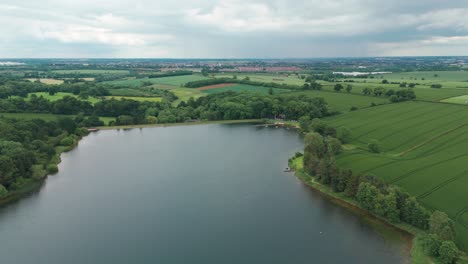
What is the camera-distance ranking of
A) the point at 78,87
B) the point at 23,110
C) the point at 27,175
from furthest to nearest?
the point at 78,87 < the point at 23,110 < the point at 27,175

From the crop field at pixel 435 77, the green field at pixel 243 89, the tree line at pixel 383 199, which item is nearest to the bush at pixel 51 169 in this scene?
the tree line at pixel 383 199

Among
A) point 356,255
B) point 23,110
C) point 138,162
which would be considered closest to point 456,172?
point 356,255

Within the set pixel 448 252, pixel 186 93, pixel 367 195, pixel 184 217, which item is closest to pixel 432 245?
pixel 448 252

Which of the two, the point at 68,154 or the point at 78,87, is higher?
the point at 78,87

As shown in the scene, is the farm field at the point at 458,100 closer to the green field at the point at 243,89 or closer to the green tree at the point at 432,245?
the green field at the point at 243,89

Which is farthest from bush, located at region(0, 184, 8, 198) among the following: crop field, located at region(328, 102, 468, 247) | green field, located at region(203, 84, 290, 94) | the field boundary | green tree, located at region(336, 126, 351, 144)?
green field, located at region(203, 84, 290, 94)

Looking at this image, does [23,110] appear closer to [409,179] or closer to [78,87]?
[78,87]

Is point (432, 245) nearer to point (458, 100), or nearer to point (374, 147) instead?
point (374, 147)
